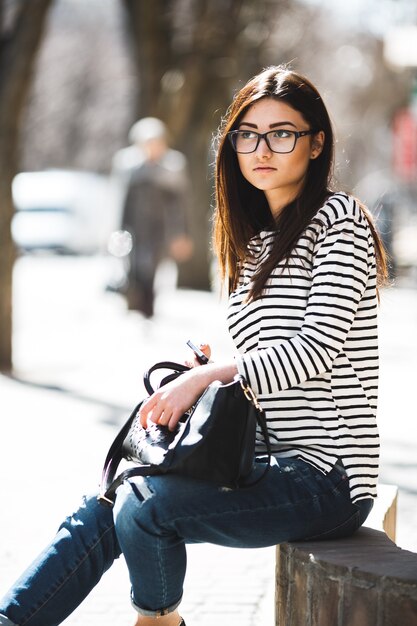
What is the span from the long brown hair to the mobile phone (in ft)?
0.77

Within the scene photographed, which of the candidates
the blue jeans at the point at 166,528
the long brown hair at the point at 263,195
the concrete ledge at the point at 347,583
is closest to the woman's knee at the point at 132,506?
the blue jeans at the point at 166,528

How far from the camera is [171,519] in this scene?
2988 millimetres

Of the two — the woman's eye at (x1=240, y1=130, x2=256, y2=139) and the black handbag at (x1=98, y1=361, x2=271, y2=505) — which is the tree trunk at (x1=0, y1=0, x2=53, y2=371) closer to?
the woman's eye at (x1=240, y1=130, x2=256, y2=139)

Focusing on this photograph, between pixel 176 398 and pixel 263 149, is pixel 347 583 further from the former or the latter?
pixel 263 149

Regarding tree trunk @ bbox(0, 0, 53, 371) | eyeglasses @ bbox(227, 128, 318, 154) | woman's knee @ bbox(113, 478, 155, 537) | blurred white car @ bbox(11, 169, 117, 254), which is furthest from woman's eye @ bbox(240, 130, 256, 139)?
blurred white car @ bbox(11, 169, 117, 254)

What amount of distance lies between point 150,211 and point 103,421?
17.2ft

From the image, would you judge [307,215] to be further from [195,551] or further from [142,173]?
[142,173]

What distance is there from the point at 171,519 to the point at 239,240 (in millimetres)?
962

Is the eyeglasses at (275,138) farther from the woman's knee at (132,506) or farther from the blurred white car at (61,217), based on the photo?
the blurred white car at (61,217)

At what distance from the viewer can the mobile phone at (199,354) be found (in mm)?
3412

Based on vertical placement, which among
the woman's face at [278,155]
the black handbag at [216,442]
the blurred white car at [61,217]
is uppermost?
the woman's face at [278,155]

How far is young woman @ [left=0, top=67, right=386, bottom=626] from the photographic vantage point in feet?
9.98

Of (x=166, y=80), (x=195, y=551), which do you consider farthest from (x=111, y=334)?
(x=195, y=551)

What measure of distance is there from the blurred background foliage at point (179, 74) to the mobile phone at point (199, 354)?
0.67m
